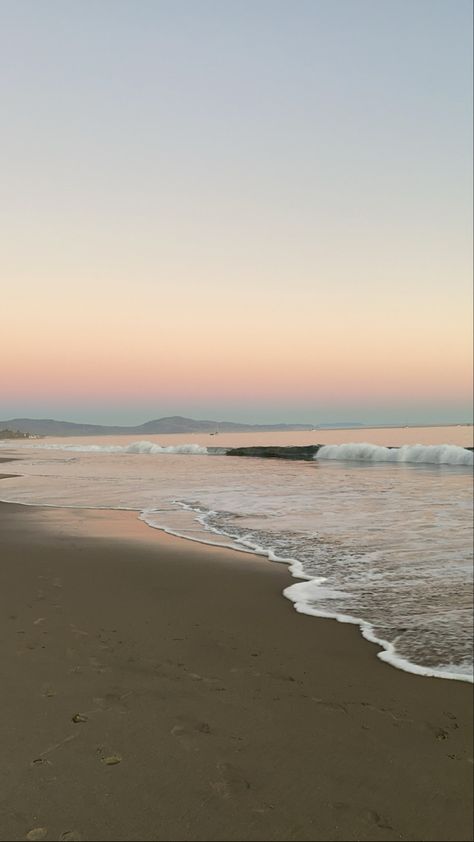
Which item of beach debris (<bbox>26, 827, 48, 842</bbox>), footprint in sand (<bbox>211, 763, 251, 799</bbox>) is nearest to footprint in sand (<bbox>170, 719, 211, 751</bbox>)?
footprint in sand (<bbox>211, 763, 251, 799</bbox>)

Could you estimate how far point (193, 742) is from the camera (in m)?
3.23

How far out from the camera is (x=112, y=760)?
9.84 ft

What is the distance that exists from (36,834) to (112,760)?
57 cm

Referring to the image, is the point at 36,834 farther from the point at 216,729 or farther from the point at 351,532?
the point at 351,532

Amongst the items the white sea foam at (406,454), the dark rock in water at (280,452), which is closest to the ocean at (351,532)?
the white sea foam at (406,454)

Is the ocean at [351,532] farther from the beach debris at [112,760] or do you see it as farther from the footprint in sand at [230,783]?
the beach debris at [112,760]

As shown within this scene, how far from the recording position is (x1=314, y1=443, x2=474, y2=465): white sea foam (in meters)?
35.1

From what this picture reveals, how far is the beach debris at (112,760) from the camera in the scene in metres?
2.97

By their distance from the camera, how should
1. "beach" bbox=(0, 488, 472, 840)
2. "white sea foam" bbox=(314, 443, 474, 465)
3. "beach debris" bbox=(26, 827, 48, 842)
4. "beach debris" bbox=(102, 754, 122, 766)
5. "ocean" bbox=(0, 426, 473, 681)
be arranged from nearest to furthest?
"beach debris" bbox=(26, 827, 48, 842) → "beach" bbox=(0, 488, 472, 840) → "beach debris" bbox=(102, 754, 122, 766) → "ocean" bbox=(0, 426, 473, 681) → "white sea foam" bbox=(314, 443, 474, 465)

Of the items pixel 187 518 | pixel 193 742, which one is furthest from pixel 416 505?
pixel 193 742

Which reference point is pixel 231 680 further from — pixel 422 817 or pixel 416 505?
pixel 416 505

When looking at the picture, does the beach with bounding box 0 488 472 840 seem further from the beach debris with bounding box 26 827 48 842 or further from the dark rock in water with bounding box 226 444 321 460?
the dark rock in water with bounding box 226 444 321 460

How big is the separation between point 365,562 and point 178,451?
47156 millimetres

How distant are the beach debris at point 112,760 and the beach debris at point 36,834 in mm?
492
